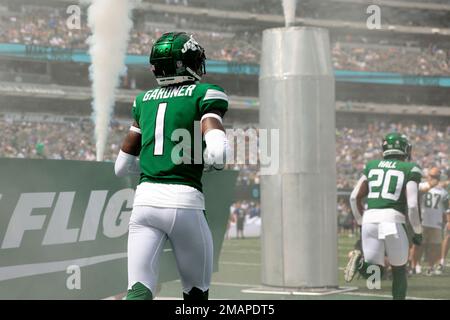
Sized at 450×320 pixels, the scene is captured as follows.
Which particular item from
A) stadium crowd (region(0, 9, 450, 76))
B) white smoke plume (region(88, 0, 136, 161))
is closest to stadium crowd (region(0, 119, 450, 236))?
stadium crowd (region(0, 9, 450, 76))

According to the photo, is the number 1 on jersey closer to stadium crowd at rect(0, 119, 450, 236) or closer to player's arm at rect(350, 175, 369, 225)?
player's arm at rect(350, 175, 369, 225)

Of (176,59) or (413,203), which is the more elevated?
(176,59)

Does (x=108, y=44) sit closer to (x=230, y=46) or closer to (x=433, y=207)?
(x=433, y=207)

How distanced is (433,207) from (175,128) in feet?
29.4

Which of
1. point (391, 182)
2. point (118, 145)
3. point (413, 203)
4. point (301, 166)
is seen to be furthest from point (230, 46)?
point (413, 203)

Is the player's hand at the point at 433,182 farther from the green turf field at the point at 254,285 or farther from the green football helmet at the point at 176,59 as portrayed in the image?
the green football helmet at the point at 176,59

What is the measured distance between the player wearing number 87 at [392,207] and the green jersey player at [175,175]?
3.65m

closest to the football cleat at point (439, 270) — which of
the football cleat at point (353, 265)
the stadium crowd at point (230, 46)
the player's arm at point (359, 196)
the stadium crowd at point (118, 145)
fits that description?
the football cleat at point (353, 265)

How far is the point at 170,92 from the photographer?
3500 millimetres

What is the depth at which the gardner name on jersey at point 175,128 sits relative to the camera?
134 inches

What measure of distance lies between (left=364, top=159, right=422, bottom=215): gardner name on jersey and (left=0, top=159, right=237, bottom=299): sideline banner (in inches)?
83.3

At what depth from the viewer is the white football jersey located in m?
11.7

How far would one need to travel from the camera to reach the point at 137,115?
3594 mm

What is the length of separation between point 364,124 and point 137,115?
3403 cm
